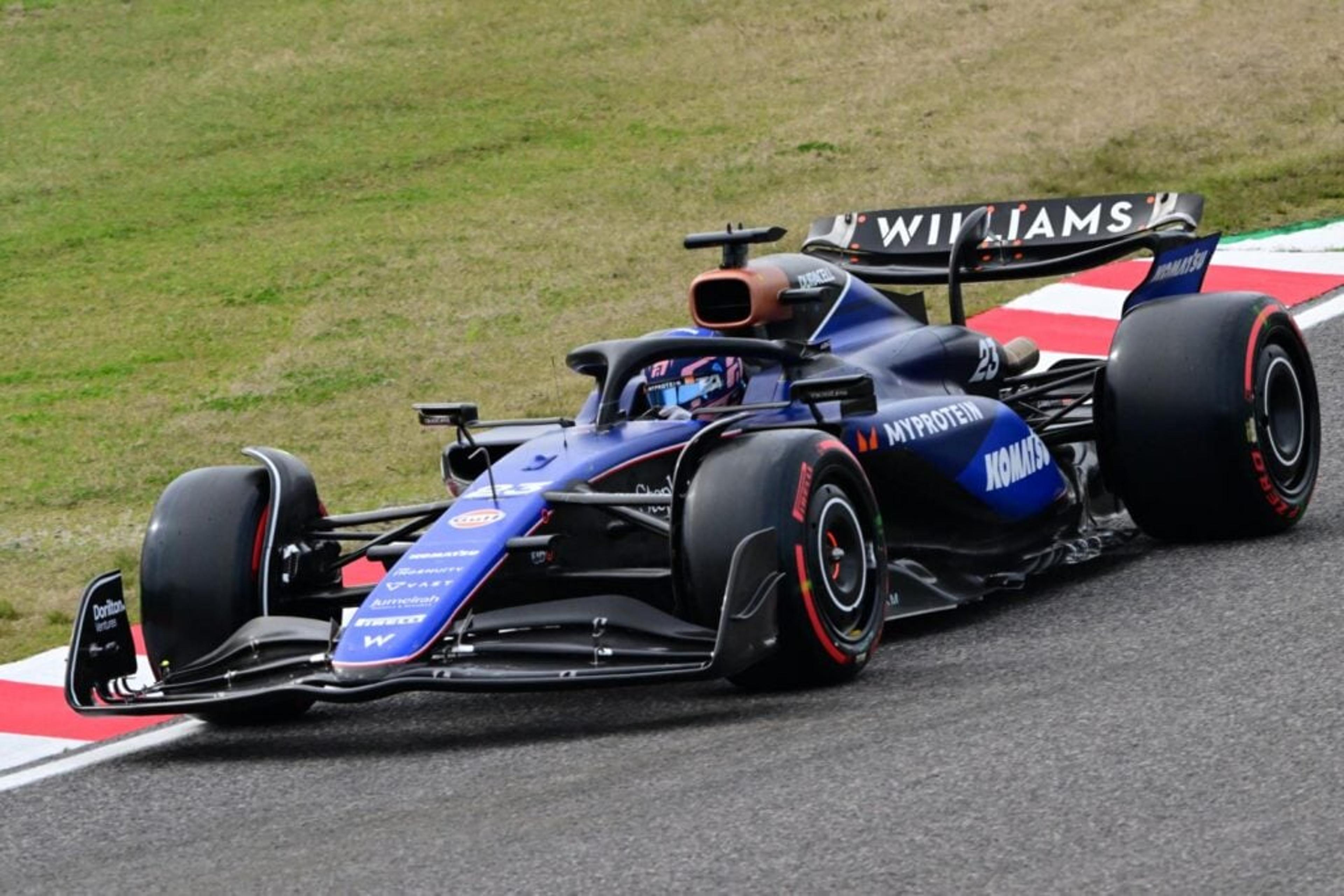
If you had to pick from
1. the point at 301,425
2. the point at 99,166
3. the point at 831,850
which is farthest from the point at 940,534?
the point at 99,166

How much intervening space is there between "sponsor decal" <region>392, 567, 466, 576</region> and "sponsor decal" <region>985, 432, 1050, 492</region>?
2.10 metres

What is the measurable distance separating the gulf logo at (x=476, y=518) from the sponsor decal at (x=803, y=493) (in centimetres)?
88

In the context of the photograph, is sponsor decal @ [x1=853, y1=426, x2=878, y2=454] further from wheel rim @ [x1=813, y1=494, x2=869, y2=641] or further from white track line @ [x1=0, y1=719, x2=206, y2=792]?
white track line @ [x1=0, y1=719, x2=206, y2=792]

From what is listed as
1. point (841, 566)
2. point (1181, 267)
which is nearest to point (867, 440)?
point (841, 566)

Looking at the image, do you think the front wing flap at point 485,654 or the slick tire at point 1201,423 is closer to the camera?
the front wing flap at point 485,654

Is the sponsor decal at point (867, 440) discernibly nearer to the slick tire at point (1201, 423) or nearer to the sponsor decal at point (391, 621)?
the slick tire at point (1201, 423)

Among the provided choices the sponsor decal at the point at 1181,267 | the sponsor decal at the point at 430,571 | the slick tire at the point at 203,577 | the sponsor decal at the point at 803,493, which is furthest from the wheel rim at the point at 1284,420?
the slick tire at the point at 203,577

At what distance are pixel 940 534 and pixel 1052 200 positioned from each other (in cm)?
217

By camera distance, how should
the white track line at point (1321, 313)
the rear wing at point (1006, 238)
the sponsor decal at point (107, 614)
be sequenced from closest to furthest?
the sponsor decal at point (107, 614)
the rear wing at point (1006, 238)
the white track line at point (1321, 313)

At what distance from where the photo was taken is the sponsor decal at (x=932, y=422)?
7352 mm

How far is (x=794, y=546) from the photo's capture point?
627 centimetres

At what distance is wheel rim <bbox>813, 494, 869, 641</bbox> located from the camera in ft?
21.0

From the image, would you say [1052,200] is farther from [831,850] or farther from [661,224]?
[661,224]

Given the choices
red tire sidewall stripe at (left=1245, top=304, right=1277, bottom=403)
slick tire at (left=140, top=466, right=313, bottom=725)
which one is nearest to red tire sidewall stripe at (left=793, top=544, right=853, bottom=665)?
slick tire at (left=140, top=466, right=313, bottom=725)
